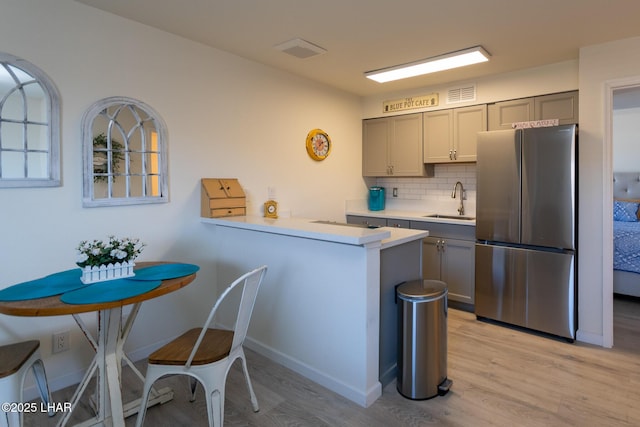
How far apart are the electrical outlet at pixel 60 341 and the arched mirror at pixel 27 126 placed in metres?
0.94

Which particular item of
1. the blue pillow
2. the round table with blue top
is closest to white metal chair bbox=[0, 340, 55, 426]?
the round table with blue top

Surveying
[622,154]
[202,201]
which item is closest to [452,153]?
[202,201]

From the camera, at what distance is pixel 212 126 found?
3.14 m

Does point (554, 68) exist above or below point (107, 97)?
above

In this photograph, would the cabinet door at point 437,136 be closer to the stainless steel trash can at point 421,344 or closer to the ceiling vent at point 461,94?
the ceiling vent at point 461,94

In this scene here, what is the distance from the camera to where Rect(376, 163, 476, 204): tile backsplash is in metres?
Result: 4.27

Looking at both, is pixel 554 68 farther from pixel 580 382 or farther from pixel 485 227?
pixel 580 382

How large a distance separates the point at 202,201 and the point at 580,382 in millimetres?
2981

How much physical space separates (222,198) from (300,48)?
138 centimetres

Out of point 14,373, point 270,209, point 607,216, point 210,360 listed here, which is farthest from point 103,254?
point 607,216

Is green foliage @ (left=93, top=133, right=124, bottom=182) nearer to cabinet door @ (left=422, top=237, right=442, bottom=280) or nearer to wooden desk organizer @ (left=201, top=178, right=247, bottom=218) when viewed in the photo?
wooden desk organizer @ (left=201, top=178, right=247, bottom=218)

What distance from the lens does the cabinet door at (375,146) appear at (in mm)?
4598

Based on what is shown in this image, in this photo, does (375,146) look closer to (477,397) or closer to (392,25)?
(392,25)

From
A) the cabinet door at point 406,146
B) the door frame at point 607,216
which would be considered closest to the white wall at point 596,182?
the door frame at point 607,216
